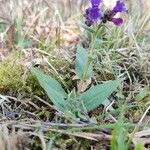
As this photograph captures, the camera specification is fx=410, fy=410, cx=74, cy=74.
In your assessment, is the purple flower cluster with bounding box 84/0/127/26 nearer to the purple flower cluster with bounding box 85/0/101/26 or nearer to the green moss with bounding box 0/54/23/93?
the purple flower cluster with bounding box 85/0/101/26

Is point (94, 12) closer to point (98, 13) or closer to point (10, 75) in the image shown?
point (98, 13)

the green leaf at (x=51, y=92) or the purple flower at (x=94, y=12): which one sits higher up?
the purple flower at (x=94, y=12)

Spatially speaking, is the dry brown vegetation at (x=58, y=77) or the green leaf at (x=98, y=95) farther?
the green leaf at (x=98, y=95)

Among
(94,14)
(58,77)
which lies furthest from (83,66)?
(94,14)

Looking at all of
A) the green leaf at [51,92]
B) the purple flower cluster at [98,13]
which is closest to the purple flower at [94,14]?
the purple flower cluster at [98,13]

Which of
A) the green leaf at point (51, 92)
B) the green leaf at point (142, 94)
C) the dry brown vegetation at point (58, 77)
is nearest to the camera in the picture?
the dry brown vegetation at point (58, 77)

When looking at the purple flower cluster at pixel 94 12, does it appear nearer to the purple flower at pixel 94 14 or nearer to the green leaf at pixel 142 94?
the purple flower at pixel 94 14

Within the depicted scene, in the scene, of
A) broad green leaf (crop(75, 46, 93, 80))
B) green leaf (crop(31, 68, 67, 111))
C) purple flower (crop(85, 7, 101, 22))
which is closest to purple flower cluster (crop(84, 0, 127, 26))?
purple flower (crop(85, 7, 101, 22))
